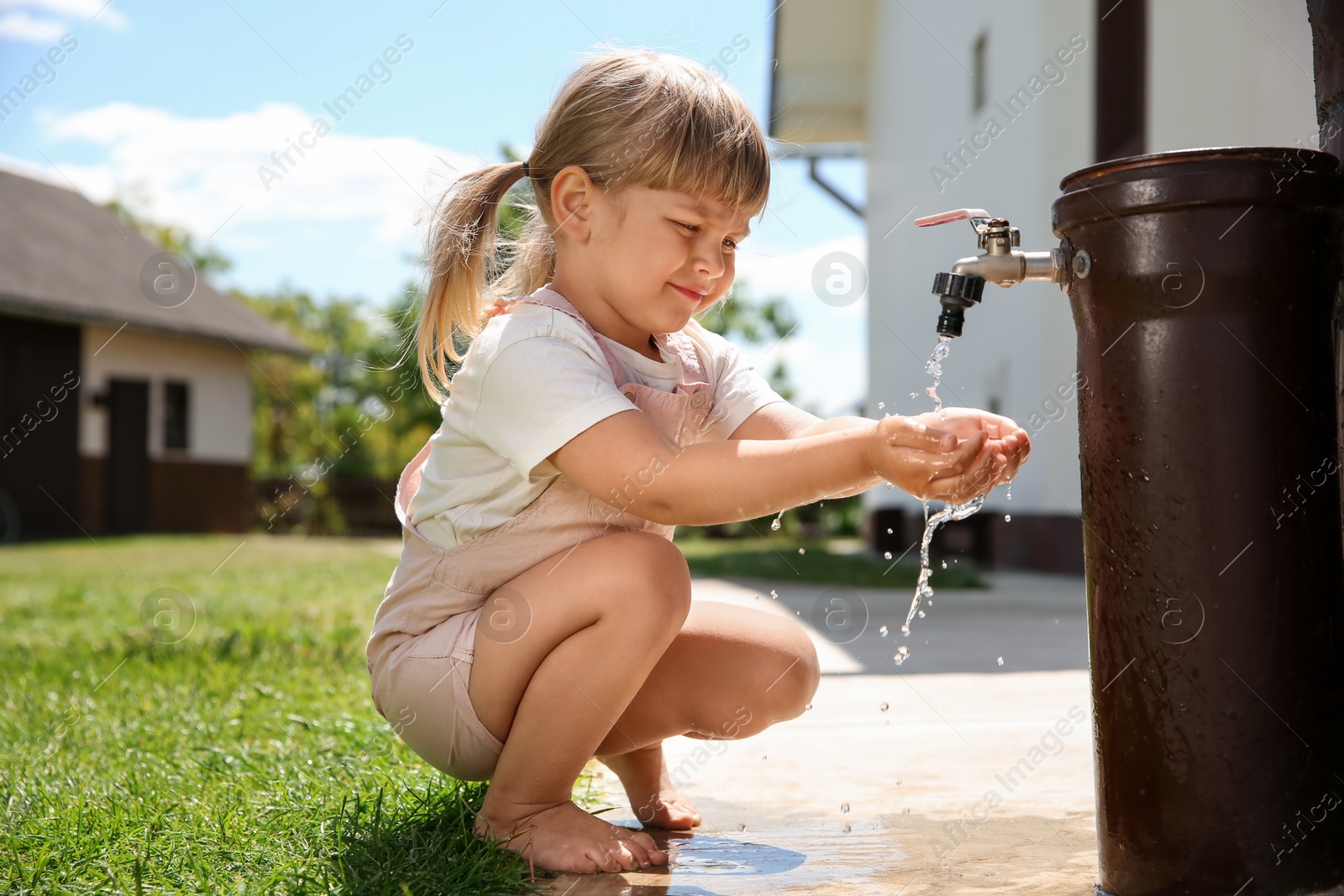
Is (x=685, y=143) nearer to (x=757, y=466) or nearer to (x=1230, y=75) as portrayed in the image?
(x=757, y=466)

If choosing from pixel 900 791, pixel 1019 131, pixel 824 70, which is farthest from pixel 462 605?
pixel 824 70

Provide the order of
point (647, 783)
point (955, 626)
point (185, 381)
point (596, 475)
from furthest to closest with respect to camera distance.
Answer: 1. point (185, 381)
2. point (955, 626)
3. point (647, 783)
4. point (596, 475)

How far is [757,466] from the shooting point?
1670 millimetres

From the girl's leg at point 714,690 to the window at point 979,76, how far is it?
27.7 feet

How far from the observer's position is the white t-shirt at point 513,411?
5.94ft

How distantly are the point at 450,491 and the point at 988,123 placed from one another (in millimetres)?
8206

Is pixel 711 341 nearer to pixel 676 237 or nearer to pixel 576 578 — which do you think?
pixel 676 237

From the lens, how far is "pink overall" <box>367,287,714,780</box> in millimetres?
1968

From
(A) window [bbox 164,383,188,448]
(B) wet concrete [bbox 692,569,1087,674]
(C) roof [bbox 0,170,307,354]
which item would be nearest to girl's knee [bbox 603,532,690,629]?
(B) wet concrete [bbox 692,569,1087,674]

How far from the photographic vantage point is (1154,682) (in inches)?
60.9

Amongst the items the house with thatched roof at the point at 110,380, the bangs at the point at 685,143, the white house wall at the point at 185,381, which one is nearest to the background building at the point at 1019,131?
the bangs at the point at 685,143

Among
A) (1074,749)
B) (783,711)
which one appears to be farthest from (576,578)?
(1074,749)

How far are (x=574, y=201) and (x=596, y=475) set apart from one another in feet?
1.82

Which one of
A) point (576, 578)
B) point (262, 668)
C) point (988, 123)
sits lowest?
point (262, 668)
